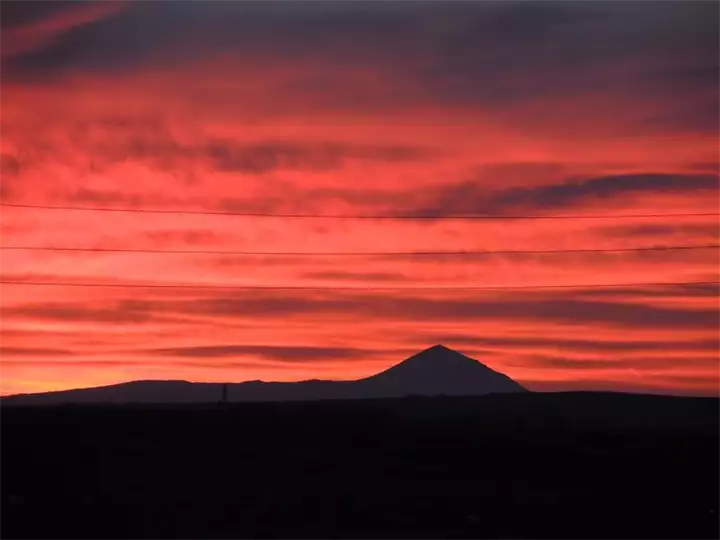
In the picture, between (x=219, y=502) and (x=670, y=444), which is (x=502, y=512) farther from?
(x=670, y=444)

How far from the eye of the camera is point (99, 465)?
193 feet

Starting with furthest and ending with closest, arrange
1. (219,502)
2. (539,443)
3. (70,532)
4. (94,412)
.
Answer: (94,412) → (539,443) → (219,502) → (70,532)

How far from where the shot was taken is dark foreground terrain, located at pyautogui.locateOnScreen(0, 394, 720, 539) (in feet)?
157

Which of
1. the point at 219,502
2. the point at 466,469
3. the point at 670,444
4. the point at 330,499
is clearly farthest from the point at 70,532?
the point at 670,444

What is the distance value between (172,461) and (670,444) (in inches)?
1127

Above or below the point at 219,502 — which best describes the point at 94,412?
above

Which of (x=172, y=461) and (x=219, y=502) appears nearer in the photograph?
(x=219, y=502)

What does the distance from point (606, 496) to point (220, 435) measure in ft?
74.1

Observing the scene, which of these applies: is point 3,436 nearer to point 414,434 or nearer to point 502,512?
point 414,434

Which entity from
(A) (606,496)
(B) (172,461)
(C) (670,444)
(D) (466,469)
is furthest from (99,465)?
(C) (670,444)

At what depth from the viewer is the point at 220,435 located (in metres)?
69.4

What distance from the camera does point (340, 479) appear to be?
5694 cm

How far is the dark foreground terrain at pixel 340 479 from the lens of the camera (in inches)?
1885

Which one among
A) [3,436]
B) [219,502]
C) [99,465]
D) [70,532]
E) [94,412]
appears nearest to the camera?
[70,532]
